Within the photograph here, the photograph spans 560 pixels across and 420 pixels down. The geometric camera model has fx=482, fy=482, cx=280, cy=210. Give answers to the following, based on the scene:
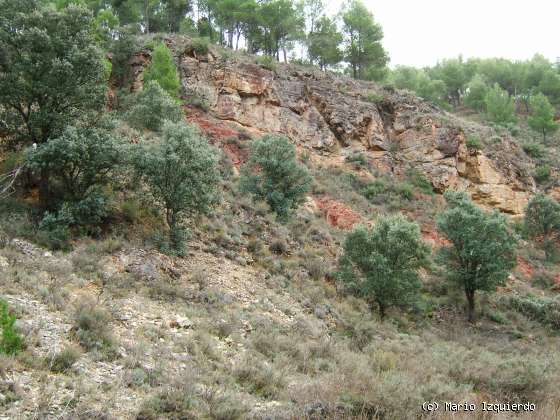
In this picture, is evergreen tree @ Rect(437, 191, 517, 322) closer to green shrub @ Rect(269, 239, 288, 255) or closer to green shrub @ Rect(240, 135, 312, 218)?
green shrub @ Rect(240, 135, 312, 218)

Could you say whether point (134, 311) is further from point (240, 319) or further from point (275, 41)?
point (275, 41)

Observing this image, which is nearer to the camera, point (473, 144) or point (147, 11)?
point (473, 144)

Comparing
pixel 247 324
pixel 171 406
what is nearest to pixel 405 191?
pixel 247 324

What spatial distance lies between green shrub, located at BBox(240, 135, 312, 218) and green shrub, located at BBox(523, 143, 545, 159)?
25.8 metres

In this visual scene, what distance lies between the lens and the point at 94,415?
6.45 meters

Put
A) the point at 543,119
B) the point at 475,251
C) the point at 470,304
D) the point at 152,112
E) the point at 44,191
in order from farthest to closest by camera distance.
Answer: the point at 543,119 < the point at 152,112 < the point at 470,304 < the point at 475,251 < the point at 44,191

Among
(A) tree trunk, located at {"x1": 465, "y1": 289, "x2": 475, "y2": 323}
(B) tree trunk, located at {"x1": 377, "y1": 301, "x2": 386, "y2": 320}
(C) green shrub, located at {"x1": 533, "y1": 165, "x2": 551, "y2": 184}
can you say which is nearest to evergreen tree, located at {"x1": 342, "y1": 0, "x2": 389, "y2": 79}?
(C) green shrub, located at {"x1": 533, "y1": 165, "x2": 551, "y2": 184}

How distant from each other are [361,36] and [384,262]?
30873 mm

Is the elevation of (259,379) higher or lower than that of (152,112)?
lower

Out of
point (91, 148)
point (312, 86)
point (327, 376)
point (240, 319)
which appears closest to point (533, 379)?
point (327, 376)

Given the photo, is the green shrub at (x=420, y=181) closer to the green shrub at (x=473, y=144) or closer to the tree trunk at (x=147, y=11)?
the green shrub at (x=473, y=144)

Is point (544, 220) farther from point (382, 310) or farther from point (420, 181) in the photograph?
point (382, 310)

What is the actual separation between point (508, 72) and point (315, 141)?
4220 centimetres

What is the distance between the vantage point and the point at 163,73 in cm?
2775
